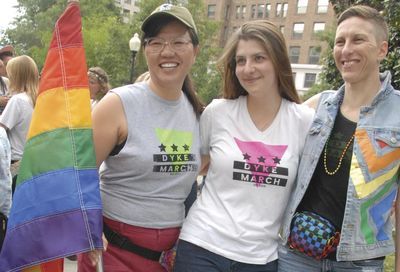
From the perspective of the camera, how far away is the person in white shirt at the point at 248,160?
2.28 metres

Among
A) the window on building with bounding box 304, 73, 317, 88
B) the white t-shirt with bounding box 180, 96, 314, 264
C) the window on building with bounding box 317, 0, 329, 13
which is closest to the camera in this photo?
the white t-shirt with bounding box 180, 96, 314, 264

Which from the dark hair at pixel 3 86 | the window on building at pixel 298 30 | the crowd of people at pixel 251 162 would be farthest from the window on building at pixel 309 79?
the crowd of people at pixel 251 162

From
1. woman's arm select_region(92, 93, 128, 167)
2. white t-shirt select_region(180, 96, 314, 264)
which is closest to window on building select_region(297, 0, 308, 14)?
white t-shirt select_region(180, 96, 314, 264)

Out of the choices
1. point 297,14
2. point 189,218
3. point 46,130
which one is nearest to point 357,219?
point 189,218

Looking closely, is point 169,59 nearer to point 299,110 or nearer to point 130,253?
point 299,110

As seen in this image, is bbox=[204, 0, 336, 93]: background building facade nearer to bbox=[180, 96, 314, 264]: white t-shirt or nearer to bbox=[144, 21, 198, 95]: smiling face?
bbox=[180, 96, 314, 264]: white t-shirt

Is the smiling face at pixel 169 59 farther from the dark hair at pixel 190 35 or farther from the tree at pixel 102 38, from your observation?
the tree at pixel 102 38

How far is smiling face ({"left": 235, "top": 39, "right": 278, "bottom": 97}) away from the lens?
2.46 m

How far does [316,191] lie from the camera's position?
2.53m

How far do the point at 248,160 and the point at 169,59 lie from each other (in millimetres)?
703

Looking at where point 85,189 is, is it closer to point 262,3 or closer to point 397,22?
point 397,22

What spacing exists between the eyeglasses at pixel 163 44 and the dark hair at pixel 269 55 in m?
0.39

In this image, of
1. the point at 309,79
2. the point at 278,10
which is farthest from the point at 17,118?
the point at 278,10

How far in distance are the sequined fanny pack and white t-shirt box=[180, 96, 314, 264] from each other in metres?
0.11
